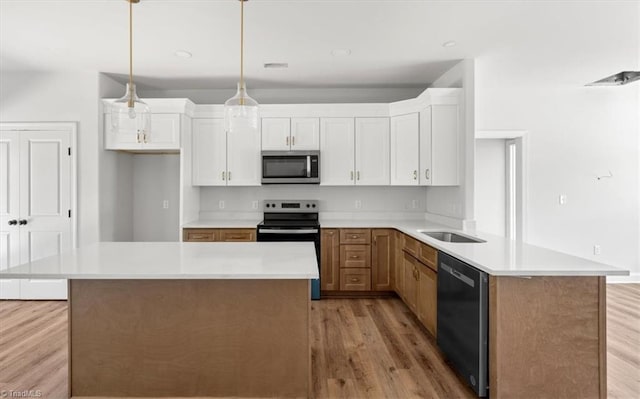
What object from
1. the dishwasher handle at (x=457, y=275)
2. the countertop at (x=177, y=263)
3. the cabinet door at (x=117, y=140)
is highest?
the cabinet door at (x=117, y=140)

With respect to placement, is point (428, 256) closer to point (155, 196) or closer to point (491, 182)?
point (491, 182)

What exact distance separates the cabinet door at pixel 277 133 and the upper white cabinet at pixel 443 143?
5.38ft

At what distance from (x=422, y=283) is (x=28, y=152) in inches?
173

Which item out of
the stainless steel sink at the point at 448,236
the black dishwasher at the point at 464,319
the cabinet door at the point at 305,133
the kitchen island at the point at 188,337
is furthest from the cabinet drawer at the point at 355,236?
the kitchen island at the point at 188,337

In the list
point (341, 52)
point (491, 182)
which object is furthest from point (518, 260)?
point (491, 182)

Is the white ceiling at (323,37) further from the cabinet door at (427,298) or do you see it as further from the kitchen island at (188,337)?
the cabinet door at (427,298)

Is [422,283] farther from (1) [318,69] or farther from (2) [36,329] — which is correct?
(2) [36,329]

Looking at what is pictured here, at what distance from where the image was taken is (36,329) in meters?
3.20

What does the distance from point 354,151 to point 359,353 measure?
7.89 ft

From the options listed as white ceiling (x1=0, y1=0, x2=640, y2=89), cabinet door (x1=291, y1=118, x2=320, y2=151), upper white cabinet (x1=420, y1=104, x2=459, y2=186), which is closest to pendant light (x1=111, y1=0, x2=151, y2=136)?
white ceiling (x1=0, y1=0, x2=640, y2=89)

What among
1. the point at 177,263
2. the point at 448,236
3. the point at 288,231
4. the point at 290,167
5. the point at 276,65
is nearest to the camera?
the point at 177,263

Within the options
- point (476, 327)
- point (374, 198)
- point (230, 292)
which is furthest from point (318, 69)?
point (476, 327)

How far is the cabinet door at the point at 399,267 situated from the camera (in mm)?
3830

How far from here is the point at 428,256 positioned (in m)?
2.99
